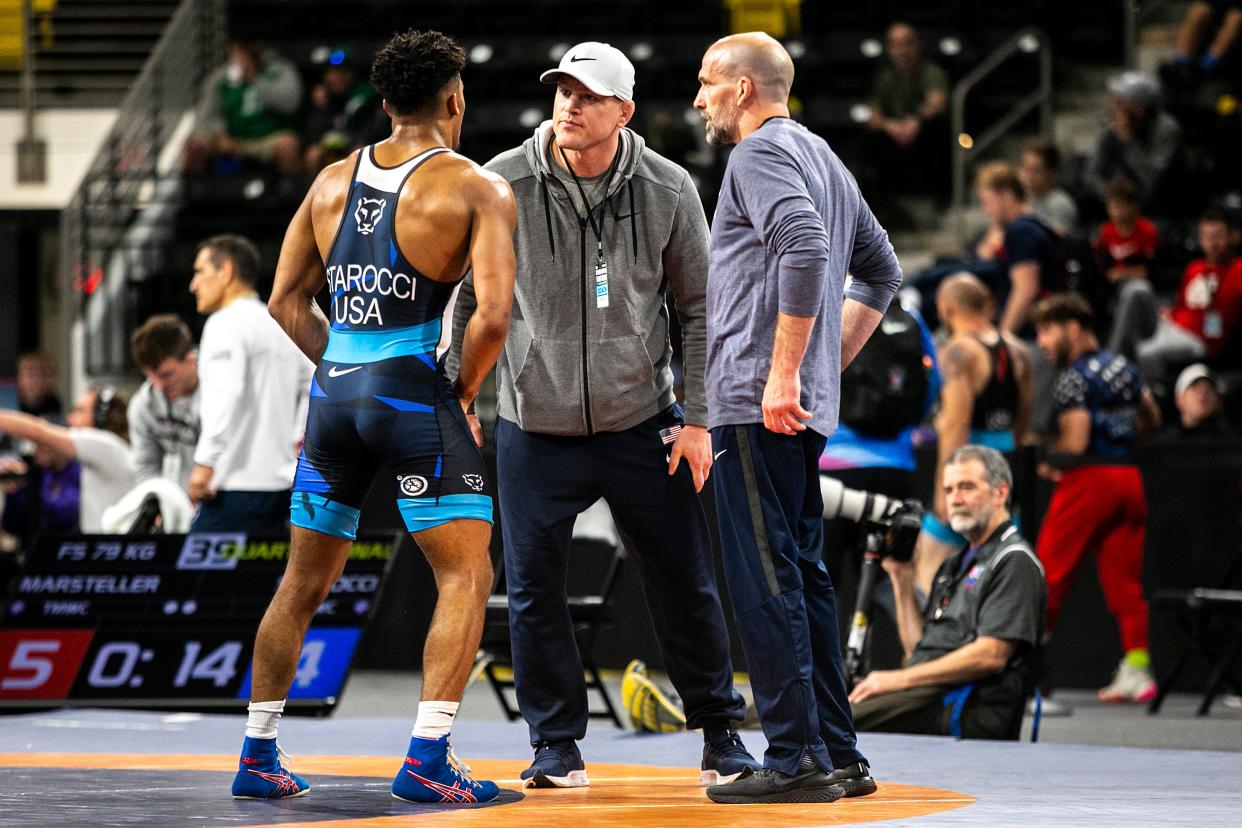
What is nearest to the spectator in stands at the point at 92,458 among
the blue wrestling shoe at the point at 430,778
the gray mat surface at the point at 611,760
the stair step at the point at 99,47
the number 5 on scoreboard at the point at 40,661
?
the number 5 on scoreboard at the point at 40,661

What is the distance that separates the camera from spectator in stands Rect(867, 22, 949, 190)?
12664mm

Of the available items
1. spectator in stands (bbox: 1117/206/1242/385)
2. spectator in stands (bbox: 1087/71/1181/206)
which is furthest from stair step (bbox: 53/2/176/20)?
spectator in stands (bbox: 1117/206/1242/385)

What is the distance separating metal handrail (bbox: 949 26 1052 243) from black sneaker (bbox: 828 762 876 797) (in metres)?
8.20

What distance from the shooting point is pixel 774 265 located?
4355 mm

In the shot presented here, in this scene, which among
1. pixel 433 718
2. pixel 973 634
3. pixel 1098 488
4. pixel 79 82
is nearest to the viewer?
pixel 433 718

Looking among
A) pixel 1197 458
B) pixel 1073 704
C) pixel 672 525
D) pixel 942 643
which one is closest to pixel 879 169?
pixel 1197 458

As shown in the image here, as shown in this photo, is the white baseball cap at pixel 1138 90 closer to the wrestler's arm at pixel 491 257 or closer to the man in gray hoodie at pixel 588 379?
the man in gray hoodie at pixel 588 379

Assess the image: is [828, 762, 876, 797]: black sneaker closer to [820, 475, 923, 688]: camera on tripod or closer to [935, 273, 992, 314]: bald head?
[820, 475, 923, 688]: camera on tripod

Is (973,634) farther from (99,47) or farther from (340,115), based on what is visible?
(99,47)

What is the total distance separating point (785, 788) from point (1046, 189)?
7640 millimetres

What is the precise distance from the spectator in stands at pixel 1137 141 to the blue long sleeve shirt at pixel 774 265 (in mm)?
7345

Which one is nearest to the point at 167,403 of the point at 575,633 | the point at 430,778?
the point at 575,633

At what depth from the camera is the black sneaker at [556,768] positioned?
4.74 m

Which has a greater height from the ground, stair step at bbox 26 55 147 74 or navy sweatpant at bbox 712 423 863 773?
stair step at bbox 26 55 147 74
